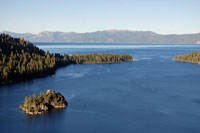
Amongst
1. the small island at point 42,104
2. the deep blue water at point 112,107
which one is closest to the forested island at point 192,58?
the deep blue water at point 112,107

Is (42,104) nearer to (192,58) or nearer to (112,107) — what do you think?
(112,107)

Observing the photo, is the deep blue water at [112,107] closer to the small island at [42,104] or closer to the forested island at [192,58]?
the small island at [42,104]

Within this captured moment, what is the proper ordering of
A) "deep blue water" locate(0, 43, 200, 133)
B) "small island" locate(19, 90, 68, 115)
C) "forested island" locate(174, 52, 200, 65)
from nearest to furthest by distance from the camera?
"deep blue water" locate(0, 43, 200, 133)
"small island" locate(19, 90, 68, 115)
"forested island" locate(174, 52, 200, 65)

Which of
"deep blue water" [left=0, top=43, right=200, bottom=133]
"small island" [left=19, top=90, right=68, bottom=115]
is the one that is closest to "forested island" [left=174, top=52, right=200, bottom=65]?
"deep blue water" [left=0, top=43, right=200, bottom=133]

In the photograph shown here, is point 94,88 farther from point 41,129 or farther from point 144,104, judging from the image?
point 41,129

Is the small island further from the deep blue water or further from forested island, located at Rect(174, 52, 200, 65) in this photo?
forested island, located at Rect(174, 52, 200, 65)

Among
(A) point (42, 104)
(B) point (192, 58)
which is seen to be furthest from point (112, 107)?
(B) point (192, 58)

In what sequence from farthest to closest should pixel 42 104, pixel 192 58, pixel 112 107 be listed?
pixel 192 58 < pixel 112 107 < pixel 42 104

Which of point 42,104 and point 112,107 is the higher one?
point 42,104
